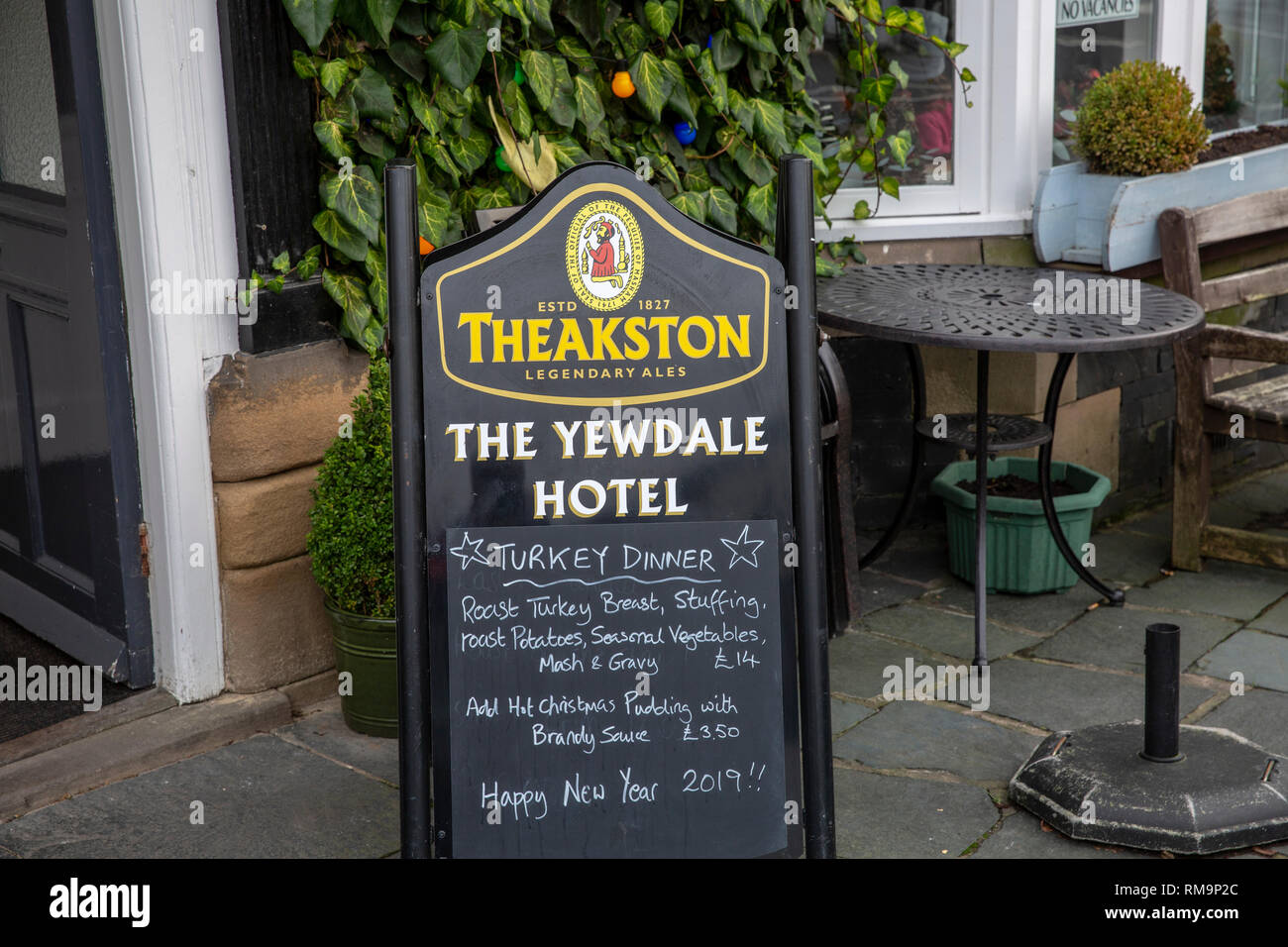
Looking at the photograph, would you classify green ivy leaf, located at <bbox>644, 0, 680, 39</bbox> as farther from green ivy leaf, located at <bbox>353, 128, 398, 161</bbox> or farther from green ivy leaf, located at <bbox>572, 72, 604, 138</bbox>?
green ivy leaf, located at <bbox>353, 128, 398, 161</bbox>

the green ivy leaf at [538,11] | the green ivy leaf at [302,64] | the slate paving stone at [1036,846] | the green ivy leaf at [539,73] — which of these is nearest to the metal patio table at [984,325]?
the slate paving stone at [1036,846]

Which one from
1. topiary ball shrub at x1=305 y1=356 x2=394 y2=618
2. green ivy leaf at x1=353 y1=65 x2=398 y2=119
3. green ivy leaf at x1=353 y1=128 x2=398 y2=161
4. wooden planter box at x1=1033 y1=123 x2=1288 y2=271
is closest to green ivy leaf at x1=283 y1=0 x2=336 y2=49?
green ivy leaf at x1=353 y1=65 x2=398 y2=119

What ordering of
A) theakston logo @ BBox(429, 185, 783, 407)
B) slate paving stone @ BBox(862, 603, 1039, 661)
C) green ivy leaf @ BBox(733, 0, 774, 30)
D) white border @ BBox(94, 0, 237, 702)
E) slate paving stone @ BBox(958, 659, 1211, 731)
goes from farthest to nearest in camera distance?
slate paving stone @ BBox(862, 603, 1039, 661), green ivy leaf @ BBox(733, 0, 774, 30), slate paving stone @ BBox(958, 659, 1211, 731), white border @ BBox(94, 0, 237, 702), theakston logo @ BBox(429, 185, 783, 407)

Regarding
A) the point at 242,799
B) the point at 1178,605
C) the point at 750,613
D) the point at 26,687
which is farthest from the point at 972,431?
the point at 26,687

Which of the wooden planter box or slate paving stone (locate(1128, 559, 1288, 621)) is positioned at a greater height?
the wooden planter box

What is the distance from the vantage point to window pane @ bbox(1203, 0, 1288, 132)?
5789 millimetres

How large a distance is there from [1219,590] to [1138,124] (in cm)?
160

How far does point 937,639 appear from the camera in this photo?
438cm

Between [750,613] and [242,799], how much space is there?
1460 mm

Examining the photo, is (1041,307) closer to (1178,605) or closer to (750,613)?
(1178,605)

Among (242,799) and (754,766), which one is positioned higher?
(754,766)

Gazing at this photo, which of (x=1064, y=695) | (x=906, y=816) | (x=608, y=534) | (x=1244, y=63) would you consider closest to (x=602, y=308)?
(x=608, y=534)

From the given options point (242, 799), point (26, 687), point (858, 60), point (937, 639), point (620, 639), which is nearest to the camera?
point (620, 639)

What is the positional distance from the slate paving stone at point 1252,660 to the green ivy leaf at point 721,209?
6.18ft
